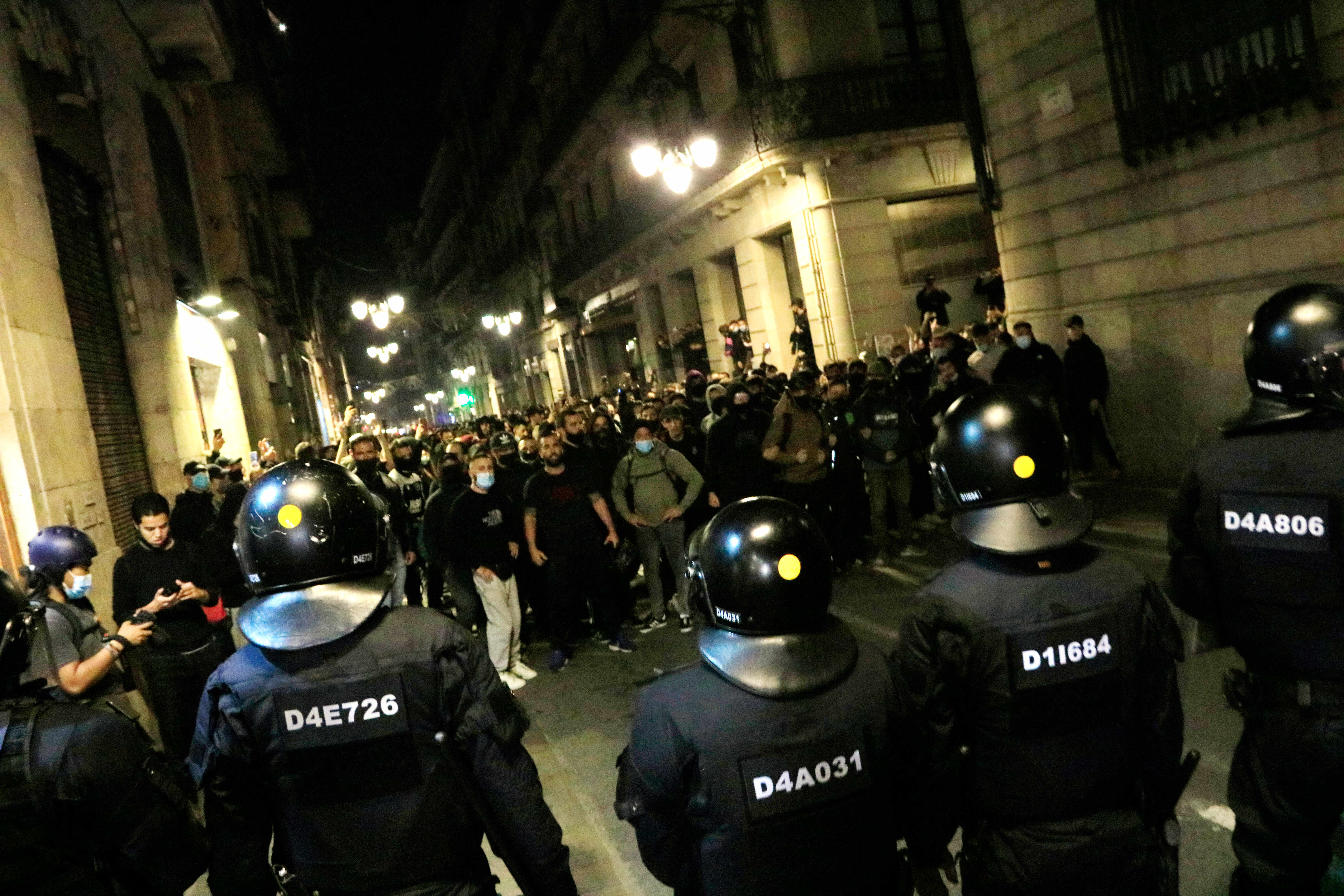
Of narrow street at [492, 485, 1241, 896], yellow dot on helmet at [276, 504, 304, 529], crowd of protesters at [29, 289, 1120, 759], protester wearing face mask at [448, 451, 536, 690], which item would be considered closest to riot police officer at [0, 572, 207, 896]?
yellow dot on helmet at [276, 504, 304, 529]

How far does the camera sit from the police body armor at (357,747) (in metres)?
2.23

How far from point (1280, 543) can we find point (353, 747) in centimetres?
247

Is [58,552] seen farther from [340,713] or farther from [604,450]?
[604,450]

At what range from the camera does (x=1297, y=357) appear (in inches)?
102

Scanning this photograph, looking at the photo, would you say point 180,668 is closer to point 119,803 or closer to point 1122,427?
point 119,803

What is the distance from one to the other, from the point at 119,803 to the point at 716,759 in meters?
1.36

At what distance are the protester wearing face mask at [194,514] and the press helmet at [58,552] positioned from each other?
2906mm

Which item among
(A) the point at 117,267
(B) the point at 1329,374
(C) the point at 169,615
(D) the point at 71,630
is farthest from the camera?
(A) the point at 117,267

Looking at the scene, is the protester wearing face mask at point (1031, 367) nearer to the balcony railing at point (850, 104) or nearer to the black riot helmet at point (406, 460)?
the black riot helmet at point (406, 460)

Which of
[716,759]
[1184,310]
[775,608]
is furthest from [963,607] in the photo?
[1184,310]

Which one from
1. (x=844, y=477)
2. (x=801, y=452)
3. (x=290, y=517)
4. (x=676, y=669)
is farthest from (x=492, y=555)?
(x=676, y=669)

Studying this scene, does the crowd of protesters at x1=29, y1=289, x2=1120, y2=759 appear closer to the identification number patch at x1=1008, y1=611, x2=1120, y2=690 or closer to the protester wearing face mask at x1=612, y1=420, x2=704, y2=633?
the protester wearing face mask at x1=612, y1=420, x2=704, y2=633

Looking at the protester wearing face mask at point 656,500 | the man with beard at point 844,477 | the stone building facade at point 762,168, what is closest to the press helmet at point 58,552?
the protester wearing face mask at point 656,500

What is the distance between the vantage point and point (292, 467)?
2.51 meters
